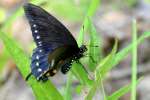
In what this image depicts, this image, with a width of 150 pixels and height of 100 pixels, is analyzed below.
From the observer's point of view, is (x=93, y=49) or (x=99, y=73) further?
(x=93, y=49)

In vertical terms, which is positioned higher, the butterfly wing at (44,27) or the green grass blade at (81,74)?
the butterfly wing at (44,27)

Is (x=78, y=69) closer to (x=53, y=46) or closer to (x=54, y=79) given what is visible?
(x=53, y=46)

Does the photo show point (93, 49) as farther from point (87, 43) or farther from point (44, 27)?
point (87, 43)

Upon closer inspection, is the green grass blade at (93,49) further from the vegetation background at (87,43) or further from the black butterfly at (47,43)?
the black butterfly at (47,43)

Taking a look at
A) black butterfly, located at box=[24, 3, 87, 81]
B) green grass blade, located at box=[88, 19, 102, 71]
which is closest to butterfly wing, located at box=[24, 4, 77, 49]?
black butterfly, located at box=[24, 3, 87, 81]

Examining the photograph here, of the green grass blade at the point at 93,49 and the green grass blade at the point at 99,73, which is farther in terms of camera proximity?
the green grass blade at the point at 93,49

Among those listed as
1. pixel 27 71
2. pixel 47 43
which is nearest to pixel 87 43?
pixel 47 43

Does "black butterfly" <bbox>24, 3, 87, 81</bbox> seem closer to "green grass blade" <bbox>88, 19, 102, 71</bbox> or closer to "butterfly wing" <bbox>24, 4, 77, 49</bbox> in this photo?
"butterfly wing" <bbox>24, 4, 77, 49</bbox>

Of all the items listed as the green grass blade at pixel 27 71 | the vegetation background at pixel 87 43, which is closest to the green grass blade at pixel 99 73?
the vegetation background at pixel 87 43
